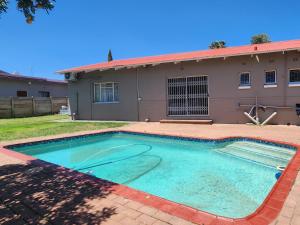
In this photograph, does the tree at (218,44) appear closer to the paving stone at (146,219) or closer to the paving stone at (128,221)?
the paving stone at (146,219)

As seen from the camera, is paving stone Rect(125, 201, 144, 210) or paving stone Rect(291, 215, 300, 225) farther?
paving stone Rect(125, 201, 144, 210)

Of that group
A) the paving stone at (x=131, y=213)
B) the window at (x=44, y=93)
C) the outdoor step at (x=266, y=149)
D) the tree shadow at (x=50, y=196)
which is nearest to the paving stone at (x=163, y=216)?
the paving stone at (x=131, y=213)

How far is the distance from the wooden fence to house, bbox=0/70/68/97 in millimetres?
2695

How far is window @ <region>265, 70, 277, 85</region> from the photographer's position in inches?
452

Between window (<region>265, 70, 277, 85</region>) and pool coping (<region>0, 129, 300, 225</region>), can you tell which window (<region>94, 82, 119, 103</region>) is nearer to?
window (<region>265, 70, 277, 85</region>)

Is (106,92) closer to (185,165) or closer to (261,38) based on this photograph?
(185,165)

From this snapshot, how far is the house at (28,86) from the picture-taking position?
22.8 meters

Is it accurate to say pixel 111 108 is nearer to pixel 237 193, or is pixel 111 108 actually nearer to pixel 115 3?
pixel 115 3

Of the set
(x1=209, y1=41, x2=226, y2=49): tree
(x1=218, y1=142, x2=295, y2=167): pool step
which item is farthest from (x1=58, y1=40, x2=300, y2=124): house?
(x1=209, y1=41, x2=226, y2=49): tree

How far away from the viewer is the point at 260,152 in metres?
7.31

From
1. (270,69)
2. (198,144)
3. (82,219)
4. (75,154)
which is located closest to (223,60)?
(270,69)

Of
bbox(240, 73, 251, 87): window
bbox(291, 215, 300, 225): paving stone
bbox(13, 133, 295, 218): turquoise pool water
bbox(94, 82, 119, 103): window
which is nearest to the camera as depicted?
bbox(291, 215, 300, 225): paving stone

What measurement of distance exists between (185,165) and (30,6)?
5.27m

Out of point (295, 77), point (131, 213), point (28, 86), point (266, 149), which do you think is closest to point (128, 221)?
point (131, 213)
